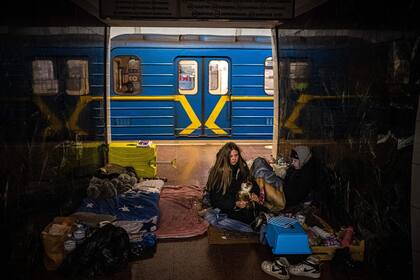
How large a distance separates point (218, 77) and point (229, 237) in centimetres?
665

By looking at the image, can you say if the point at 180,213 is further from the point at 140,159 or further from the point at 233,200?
the point at 140,159

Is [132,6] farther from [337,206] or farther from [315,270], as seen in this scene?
[315,270]

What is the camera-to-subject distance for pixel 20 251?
356 centimetres

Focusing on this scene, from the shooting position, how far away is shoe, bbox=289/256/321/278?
401 centimetres

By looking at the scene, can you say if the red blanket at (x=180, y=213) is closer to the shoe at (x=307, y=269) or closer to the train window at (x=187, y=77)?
the shoe at (x=307, y=269)

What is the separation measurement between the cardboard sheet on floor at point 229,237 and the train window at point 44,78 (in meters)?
2.51

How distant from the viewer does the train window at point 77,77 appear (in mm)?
5094

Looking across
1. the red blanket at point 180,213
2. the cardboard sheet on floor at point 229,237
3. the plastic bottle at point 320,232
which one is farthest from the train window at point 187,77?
the plastic bottle at point 320,232

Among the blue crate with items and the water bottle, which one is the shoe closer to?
the blue crate with items

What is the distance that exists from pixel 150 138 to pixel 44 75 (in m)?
6.67

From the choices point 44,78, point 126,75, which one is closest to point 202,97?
point 126,75

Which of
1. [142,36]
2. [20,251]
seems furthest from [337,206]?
[142,36]

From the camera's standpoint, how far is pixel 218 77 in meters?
10.9

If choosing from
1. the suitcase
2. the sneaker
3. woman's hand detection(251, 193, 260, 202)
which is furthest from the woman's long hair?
the suitcase
